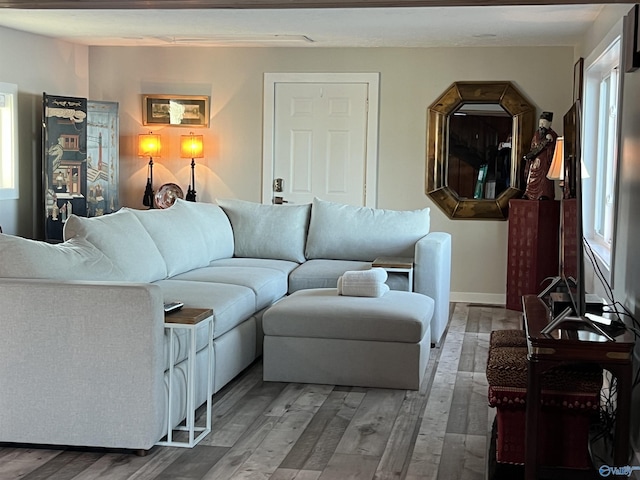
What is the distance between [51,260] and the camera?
12.4ft

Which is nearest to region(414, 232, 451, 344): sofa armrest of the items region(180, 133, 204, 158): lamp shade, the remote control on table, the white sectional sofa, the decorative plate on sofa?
the white sectional sofa

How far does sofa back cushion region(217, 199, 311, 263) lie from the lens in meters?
6.51

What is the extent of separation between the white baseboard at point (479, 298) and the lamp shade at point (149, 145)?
10.1ft

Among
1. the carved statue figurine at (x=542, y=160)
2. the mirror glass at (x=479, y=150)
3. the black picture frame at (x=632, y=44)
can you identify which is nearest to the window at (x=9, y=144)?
the mirror glass at (x=479, y=150)

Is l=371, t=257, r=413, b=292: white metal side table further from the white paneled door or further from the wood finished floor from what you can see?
the white paneled door

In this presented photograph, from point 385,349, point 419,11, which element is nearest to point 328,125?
point 419,11

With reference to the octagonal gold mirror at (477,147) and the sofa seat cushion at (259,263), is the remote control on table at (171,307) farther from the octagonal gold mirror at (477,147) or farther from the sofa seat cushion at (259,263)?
the octagonal gold mirror at (477,147)

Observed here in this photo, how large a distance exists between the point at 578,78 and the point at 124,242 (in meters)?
4.07

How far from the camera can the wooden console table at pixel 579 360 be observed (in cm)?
298

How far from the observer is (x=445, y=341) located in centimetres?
602

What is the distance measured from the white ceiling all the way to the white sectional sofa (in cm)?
143

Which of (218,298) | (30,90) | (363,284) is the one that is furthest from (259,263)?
(30,90)

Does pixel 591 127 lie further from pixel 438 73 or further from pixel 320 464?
pixel 320 464

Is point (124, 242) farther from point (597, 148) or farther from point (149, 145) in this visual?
point (149, 145)
